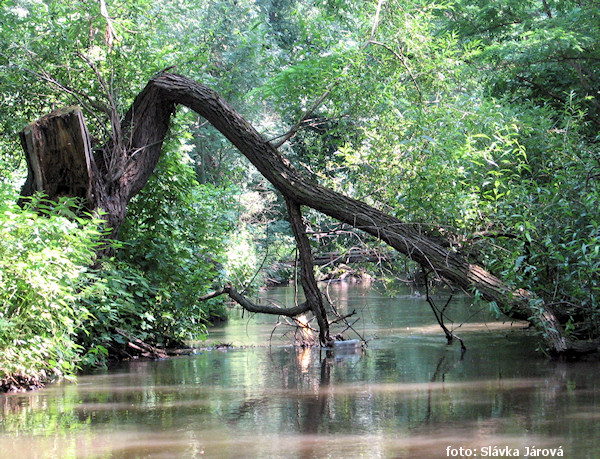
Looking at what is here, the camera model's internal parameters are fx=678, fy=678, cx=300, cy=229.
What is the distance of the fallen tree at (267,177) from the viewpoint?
844cm

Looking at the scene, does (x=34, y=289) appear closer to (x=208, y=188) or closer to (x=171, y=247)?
(x=171, y=247)

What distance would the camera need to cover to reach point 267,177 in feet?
30.8

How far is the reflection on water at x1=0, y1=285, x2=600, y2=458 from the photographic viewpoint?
15.0 ft

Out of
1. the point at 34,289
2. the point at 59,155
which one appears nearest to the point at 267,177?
the point at 59,155

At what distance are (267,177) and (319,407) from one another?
13.8ft

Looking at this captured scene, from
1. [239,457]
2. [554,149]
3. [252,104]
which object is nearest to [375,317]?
[554,149]

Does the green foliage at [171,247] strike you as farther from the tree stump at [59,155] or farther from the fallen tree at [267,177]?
the tree stump at [59,155]

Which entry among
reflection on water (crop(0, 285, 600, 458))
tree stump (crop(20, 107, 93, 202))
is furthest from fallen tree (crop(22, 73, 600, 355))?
reflection on water (crop(0, 285, 600, 458))

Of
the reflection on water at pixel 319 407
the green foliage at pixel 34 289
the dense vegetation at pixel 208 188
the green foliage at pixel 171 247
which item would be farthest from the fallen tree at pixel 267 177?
the green foliage at pixel 34 289

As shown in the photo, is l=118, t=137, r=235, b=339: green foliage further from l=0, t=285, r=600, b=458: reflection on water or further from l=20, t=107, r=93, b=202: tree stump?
l=20, t=107, r=93, b=202: tree stump

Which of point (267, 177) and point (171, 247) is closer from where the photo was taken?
point (267, 177)

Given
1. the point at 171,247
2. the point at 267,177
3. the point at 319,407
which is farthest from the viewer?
the point at 171,247

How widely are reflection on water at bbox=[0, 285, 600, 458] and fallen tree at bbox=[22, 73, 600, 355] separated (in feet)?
2.39

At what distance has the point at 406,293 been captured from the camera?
20.5 meters
